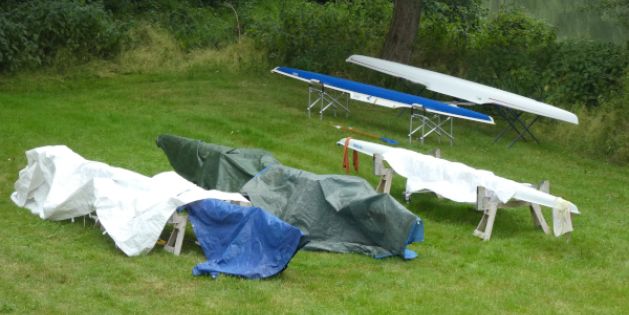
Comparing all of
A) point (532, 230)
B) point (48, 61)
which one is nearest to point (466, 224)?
point (532, 230)

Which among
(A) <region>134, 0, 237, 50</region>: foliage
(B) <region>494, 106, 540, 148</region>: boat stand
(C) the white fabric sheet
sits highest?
(C) the white fabric sheet

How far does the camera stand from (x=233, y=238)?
866 cm

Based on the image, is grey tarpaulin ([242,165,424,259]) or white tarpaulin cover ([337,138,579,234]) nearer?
grey tarpaulin ([242,165,424,259])

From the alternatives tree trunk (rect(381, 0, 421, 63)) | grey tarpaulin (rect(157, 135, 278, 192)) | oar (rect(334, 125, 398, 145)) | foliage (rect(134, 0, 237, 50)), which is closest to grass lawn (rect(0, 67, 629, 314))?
oar (rect(334, 125, 398, 145))

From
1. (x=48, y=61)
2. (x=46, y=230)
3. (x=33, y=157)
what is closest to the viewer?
(x=46, y=230)

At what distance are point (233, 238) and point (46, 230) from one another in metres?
2.13

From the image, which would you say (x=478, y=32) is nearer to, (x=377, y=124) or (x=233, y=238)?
(x=377, y=124)

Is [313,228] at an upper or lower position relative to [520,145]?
upper

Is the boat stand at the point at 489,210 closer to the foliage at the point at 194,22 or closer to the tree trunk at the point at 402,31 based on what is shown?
the tree trunk at the point at 402,31

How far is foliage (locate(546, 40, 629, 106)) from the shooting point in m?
17.2

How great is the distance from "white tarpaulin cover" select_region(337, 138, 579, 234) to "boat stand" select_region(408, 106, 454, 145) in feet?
10.7

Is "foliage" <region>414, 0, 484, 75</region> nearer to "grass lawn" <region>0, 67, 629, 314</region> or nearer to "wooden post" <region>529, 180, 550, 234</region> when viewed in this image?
"grass lawn" <region>0, 67, 629, 314</region>

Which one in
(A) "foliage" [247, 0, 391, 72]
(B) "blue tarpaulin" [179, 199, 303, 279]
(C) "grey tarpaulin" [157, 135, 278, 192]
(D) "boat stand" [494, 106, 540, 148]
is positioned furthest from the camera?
(A) "foliage" [247, 0, 391, 72]

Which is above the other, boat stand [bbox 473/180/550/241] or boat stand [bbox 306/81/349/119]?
boat stand [bbox 473/180/550/241]
